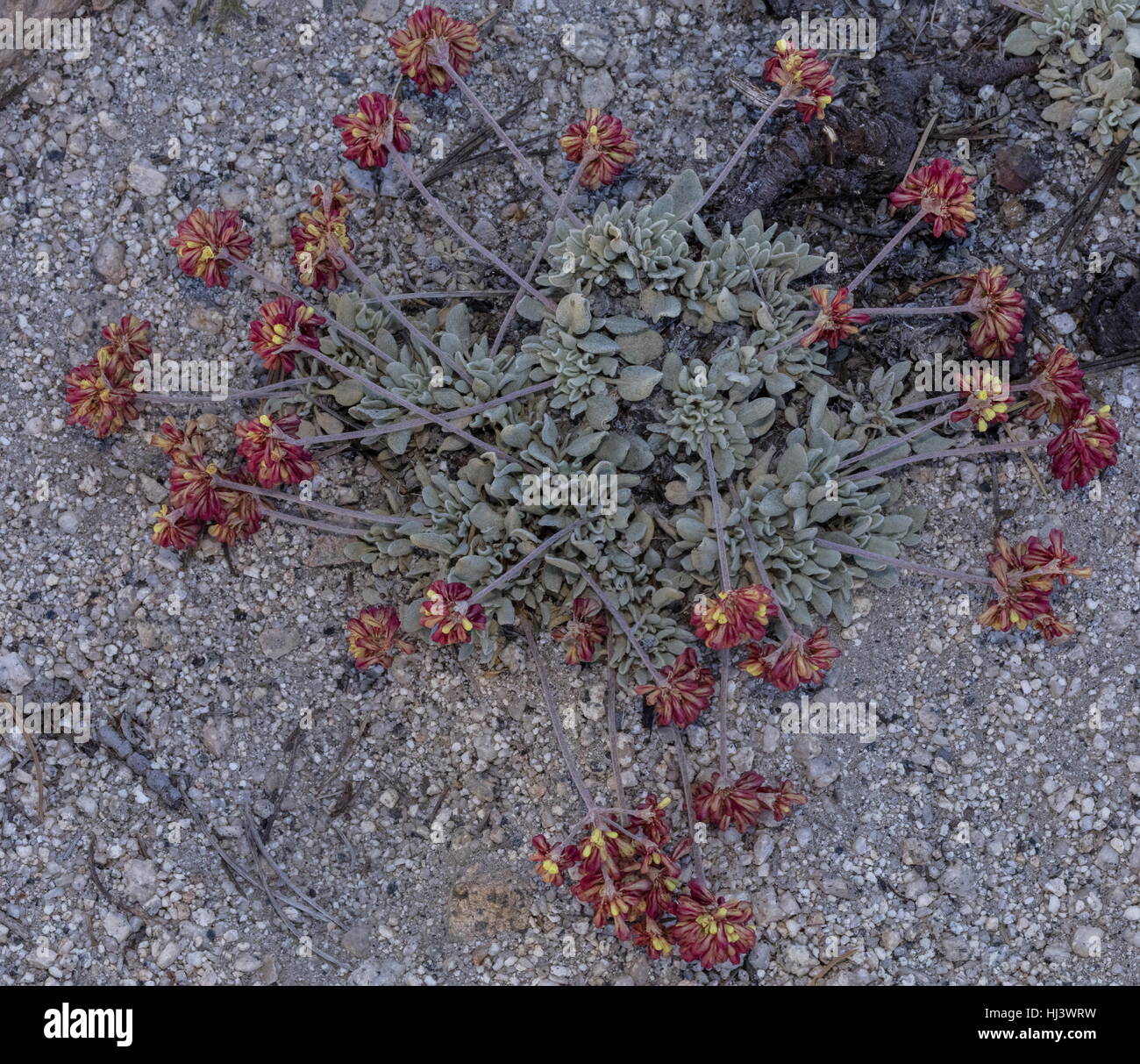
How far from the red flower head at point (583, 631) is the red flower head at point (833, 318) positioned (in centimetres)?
151

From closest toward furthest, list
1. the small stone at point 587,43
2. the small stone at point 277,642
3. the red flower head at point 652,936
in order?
1. the red flower head at point 652,936
2. the small stone at point 277,642
3. the small stone at point 587,43

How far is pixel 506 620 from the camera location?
4559 millimetres

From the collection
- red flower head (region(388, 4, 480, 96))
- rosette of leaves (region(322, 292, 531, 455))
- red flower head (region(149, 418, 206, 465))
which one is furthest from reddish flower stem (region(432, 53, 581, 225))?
red flower head (region(149, 418, 206, 465))

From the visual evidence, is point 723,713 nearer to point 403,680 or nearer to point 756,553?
point 756,553

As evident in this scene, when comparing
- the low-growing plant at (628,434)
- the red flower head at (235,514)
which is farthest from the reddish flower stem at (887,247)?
the red flower head at (235,514)

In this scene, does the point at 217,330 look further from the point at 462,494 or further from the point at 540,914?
the point at 540,914

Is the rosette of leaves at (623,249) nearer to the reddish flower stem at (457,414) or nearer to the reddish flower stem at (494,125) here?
the reddish flower stem at (494,125)

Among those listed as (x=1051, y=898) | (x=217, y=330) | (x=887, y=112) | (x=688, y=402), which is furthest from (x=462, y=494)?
(x=1051, y=898)

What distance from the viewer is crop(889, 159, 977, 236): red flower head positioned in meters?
4.43

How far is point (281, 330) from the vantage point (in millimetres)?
4344

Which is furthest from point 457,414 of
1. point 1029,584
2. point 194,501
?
point 1029,584

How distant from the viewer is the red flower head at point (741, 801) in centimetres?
429

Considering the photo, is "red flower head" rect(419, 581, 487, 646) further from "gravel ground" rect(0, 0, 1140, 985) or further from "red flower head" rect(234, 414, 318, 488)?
"red flower head" rect(234, 414, 318, 488)

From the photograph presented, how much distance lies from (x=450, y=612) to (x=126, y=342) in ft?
6.50
